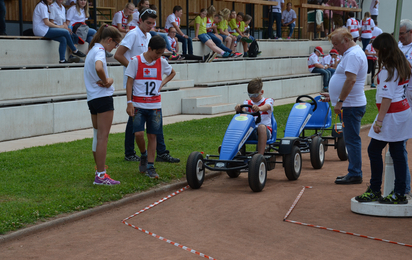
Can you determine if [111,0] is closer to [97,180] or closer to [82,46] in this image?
[82,46]

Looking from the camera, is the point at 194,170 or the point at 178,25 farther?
the point at 178,25

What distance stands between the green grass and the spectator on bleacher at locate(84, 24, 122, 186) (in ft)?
1.80

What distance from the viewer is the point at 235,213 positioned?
18.5ft

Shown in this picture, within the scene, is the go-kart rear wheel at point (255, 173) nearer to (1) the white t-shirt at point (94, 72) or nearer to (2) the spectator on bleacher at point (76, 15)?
(1) the white t-shirt at point (94, 72)

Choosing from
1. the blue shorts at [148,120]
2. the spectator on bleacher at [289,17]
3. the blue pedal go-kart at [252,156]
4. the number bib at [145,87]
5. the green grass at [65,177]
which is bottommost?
the green grass at [65,177]

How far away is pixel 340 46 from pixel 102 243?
387cm

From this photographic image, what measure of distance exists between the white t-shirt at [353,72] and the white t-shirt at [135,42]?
9.30ft

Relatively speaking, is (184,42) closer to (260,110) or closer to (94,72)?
(260,110)

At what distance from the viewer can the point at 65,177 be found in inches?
271

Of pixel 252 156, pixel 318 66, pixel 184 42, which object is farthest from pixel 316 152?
pixel 318 66

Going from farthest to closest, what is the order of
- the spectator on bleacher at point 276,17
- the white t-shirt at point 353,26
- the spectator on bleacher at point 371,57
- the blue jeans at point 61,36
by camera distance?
1. the white t-shirt at point 353,26
2. the spectator on bleacher at point 276,17
3. the spectator on bleacher at point 371,57
4. the blue jeans at point 61,36

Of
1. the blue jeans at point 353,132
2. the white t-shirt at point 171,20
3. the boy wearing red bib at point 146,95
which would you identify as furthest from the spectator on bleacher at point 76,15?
the blue jeans at point 353,132

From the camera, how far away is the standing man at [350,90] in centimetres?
651

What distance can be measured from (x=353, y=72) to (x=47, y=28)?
820cm
